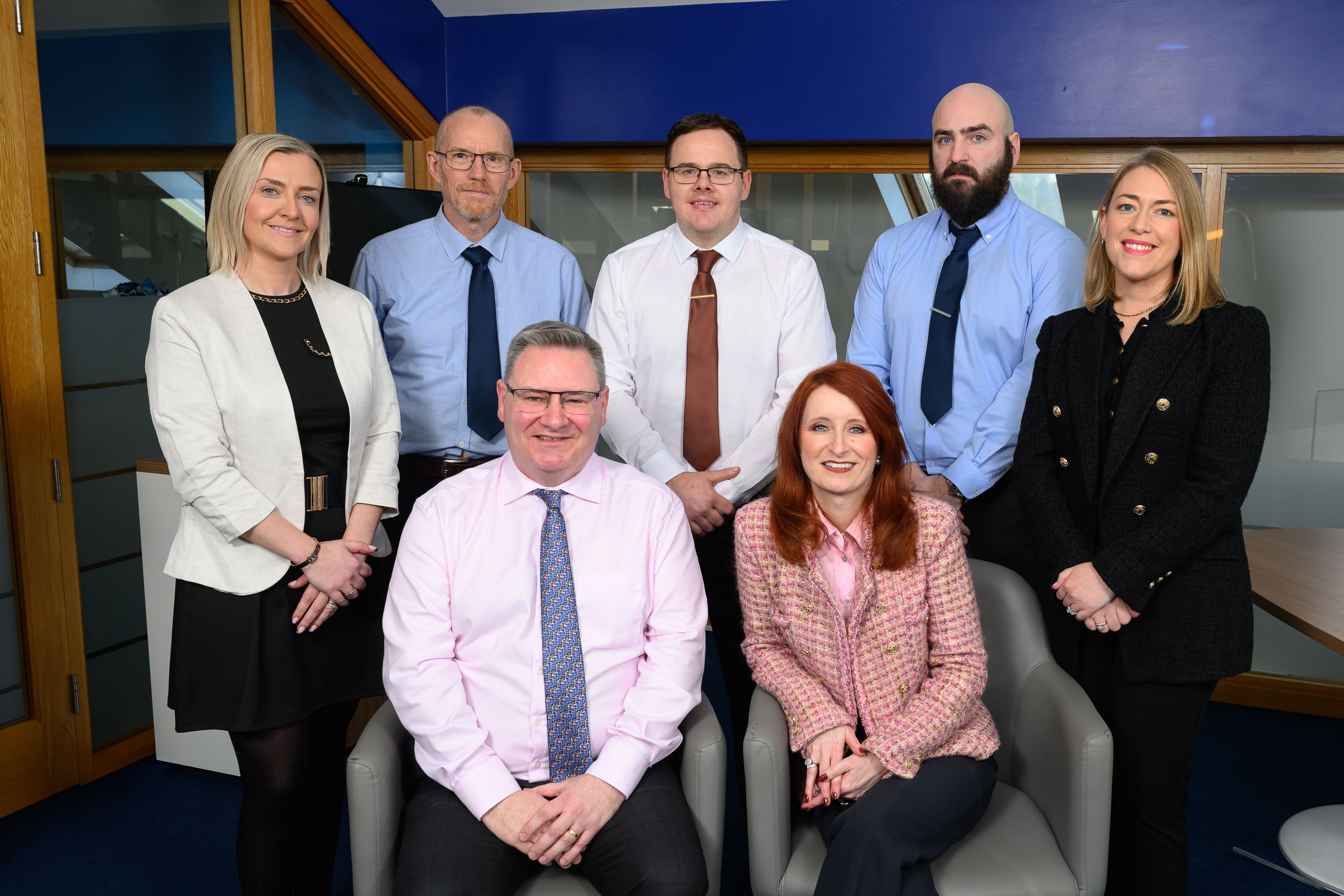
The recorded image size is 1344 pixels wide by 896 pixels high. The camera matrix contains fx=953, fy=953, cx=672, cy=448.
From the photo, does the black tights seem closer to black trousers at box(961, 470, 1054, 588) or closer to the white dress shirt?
the white dress shirt

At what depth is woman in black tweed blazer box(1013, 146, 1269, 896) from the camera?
1.86 meters

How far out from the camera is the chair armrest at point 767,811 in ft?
5.76

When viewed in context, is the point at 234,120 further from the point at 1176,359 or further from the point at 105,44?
the point at 1176,359

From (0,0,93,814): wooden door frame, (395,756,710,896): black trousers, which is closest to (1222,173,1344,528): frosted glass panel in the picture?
(395,756,710,896): black trousers

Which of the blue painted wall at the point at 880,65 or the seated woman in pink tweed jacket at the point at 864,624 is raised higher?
the blue painted wall at the point at 880,65

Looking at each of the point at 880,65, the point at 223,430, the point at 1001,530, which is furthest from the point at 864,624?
the point at 880,65

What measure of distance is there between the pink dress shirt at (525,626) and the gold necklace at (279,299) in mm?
565

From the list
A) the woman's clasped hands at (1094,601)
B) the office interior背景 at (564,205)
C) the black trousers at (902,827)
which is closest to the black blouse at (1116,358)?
the office interior背景 at (564,205)

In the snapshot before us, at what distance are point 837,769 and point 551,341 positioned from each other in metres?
0.98

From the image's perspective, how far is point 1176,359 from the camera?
1.89 m

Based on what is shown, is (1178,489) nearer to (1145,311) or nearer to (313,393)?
(1145,311)

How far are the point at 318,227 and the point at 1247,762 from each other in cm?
342

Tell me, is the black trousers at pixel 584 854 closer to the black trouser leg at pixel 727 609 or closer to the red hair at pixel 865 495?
the red hair at pixel 865 495

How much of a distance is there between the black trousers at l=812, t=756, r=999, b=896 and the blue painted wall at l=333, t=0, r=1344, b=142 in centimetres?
276
